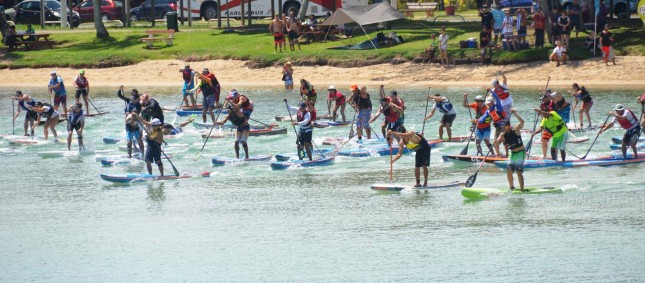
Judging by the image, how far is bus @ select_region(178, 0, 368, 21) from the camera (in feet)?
196

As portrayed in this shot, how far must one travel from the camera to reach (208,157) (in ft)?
106

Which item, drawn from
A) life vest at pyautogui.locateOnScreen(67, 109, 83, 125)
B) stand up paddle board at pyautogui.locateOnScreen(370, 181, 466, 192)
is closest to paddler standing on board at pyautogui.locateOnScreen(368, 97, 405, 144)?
stand up paddle board at pyautogui.locateOnScreen(370, 181, 466, 192)

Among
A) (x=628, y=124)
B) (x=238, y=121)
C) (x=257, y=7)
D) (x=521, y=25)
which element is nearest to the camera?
(x=628, y=124)

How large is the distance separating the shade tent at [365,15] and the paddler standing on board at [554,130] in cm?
2356

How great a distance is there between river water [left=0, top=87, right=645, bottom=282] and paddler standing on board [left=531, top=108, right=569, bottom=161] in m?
0.63

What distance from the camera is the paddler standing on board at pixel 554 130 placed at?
90.5 feet

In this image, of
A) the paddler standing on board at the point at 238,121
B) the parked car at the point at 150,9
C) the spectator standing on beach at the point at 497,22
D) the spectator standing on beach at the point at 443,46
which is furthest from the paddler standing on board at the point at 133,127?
the parked car at the point at 150,9

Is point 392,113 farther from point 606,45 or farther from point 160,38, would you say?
point 160,38

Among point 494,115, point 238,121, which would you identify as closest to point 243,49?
point 238,121

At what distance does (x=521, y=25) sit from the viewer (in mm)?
46688

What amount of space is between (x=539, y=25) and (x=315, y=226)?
25297 millimetres

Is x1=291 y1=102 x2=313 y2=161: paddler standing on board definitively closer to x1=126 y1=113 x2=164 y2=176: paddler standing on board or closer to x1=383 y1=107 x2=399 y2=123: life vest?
x1=383 y1=107 x2=399 y2=123: life vest

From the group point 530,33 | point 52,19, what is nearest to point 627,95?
point 530,33

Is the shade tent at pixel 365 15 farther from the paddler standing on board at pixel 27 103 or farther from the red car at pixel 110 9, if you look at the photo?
the red car at pixel 110 9
